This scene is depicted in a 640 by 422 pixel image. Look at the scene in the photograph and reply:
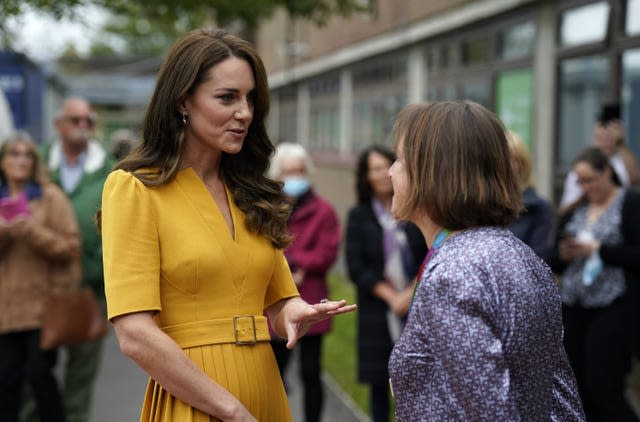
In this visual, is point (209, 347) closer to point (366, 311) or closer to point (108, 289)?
point (108, 289)

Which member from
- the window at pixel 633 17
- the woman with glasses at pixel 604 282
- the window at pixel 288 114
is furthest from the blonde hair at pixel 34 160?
the window at pixel 288 114

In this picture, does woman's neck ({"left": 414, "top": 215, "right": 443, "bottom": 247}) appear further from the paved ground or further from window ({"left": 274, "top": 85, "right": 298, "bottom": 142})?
window ({"left": 274, "top": 85, "right": 298, "bottom": 142})

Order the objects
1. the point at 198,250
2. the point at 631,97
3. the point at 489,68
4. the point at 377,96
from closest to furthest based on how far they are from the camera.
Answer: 1. the point at 198,250
2. the point at 631,97
3. the point at 489,68
4. the point at 377,96

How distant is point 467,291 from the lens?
2.49 m

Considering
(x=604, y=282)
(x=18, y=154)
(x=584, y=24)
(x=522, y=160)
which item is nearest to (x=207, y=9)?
(x=584, y=24)

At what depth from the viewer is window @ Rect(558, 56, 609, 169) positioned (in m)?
9.84

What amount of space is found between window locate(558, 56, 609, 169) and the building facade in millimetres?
12

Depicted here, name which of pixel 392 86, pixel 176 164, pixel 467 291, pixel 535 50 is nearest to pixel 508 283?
pixel 467 291

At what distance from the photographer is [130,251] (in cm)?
278

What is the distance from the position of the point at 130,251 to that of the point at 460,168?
915 millimetres

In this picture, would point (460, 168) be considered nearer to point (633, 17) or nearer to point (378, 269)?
point (378, 269)

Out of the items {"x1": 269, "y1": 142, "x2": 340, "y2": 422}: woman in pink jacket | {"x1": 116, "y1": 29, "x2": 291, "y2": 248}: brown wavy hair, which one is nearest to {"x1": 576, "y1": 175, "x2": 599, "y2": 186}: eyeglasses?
{"x1": 269, "y1": 142, "x2": 340, "y2": 422}: woman in pink jacket

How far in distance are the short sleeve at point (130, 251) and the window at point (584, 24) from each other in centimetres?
751

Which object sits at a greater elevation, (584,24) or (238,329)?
(584,24)
